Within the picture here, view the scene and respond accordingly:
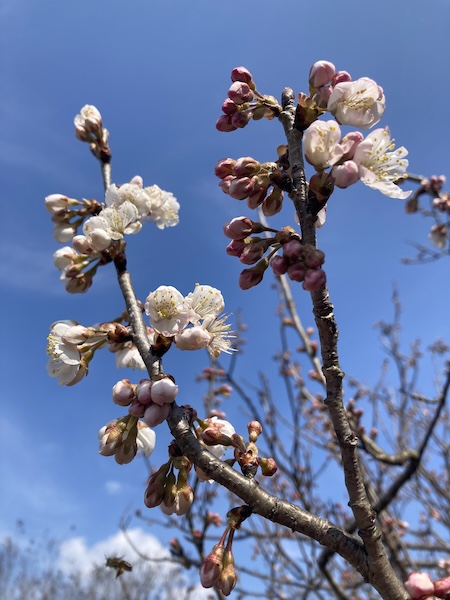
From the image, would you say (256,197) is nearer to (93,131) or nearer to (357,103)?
(357,103)

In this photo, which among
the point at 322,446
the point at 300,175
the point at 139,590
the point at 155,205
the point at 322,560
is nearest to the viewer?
the point at 300,175

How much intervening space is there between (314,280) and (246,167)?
463 millimetres

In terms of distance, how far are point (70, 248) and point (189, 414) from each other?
3.72ft

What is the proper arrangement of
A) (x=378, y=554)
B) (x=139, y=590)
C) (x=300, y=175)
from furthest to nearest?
(x=139, y=590)
(x=300, y=175)
(x=378, y=554)

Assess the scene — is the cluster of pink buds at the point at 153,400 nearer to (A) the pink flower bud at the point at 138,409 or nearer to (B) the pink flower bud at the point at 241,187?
(A) the pink flower bud at the point at 138,409

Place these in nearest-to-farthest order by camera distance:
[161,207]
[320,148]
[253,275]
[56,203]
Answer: [320,148], [253,275], [56,203], [161,207]

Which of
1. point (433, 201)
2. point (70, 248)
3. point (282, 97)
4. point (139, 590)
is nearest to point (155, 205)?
point (70, 248)

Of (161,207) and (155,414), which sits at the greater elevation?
(161,207)

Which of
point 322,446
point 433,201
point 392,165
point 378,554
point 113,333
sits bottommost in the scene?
point 378,554

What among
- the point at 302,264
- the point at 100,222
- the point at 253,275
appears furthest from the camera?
the point at 100,222

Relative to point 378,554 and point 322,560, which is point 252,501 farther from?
point 322,560

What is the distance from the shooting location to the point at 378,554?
1103 millimetres

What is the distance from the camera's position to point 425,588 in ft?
3.43

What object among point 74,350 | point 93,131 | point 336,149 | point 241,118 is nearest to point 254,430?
point 74,350
